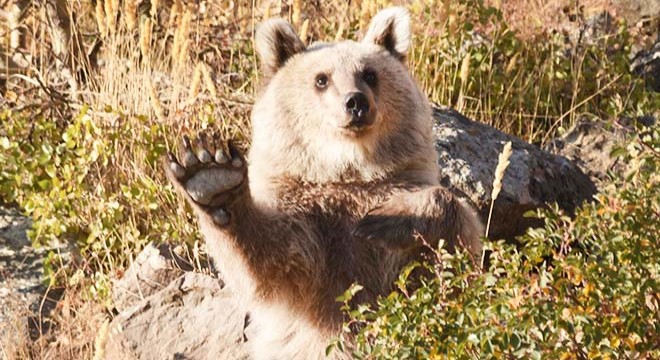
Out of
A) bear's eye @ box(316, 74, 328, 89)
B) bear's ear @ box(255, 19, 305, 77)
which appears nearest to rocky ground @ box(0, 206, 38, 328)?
bear's ear @ box(255, 19, 305, 77)

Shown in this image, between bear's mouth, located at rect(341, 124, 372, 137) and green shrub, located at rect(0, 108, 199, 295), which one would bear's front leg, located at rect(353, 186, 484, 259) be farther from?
green shrub, located at rect(0, 108, 199, 295)

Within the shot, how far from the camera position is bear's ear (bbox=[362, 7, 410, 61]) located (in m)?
6.40

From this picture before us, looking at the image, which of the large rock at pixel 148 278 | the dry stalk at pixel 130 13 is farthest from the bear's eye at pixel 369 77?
the dry stalk at pixel 130 13

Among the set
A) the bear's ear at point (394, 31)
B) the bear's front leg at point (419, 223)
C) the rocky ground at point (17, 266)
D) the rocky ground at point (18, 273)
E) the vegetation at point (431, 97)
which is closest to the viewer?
the vegetation at point (431, 97)

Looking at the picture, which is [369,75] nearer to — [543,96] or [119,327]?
[119,327]

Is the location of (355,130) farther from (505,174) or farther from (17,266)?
(17,266)

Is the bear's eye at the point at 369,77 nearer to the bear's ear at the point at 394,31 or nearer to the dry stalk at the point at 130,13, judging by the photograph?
the bear's ear at the point at 394,31

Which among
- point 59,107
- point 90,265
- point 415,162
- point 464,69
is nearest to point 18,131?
point 59,107

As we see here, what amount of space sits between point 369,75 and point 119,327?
200 cm

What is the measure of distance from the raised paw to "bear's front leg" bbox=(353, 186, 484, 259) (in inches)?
27.6

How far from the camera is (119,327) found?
6.84 m

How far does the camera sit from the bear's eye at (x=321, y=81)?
604 cm

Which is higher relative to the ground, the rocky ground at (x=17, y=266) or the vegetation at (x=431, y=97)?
the vegetation at (x=431, y=97)

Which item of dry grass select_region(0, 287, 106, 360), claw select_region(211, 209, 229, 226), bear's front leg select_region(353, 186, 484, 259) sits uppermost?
claw select_region(211, 209, 229, 226)
